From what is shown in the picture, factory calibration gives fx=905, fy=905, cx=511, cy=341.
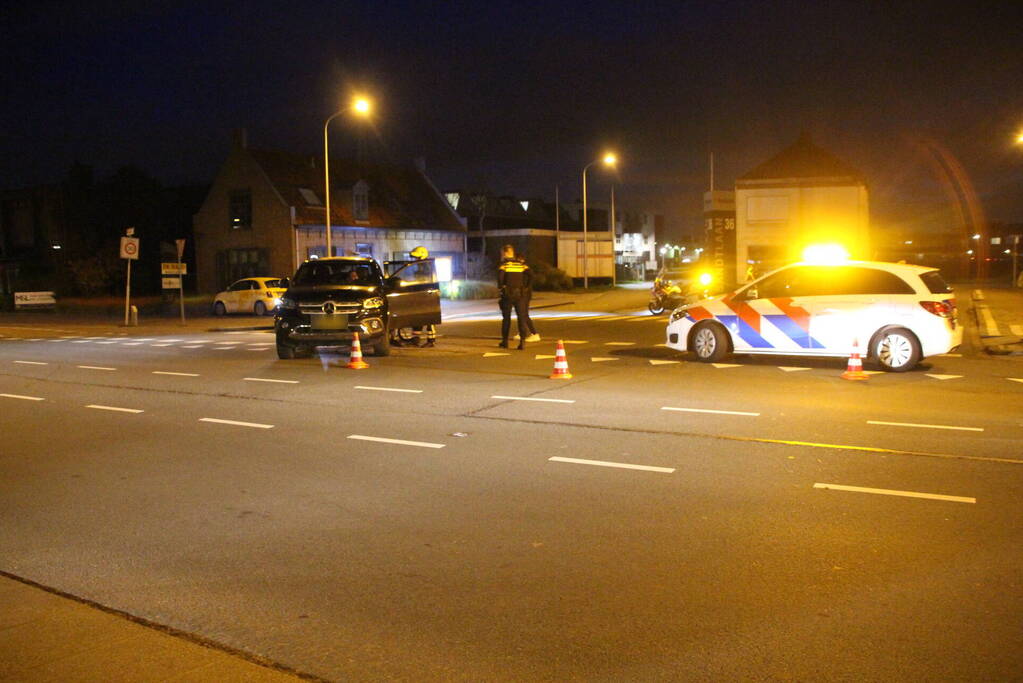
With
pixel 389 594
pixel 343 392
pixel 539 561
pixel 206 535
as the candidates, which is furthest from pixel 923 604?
pixel 343 392

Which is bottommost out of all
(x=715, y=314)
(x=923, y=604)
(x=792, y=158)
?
(x=923, y=604)

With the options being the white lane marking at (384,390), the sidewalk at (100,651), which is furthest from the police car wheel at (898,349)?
the sidewalk at (100,651)

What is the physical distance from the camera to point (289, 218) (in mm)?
42438

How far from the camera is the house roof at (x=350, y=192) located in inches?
1730

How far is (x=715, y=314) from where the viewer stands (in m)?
Answer: 14.9

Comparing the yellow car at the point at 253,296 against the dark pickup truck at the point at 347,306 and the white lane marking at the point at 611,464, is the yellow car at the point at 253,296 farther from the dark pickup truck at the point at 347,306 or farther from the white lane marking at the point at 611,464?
the white lane marking at the point at 611,464

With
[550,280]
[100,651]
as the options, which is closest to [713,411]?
[100,651]

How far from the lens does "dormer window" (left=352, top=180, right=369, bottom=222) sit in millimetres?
45312

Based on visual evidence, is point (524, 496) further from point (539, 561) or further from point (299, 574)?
point (299, 574)

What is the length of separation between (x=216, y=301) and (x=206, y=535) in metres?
31.2

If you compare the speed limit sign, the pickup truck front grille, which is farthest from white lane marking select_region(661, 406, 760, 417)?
the speed limit sign

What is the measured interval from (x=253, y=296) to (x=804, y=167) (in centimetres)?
2966

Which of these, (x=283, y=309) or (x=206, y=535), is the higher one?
(x=283, y=309)

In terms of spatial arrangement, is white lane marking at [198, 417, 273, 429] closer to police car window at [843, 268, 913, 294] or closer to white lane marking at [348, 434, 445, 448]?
white lane marking at [348, 434, 445, 448]
